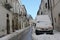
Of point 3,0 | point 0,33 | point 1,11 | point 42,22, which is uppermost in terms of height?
point 3,0

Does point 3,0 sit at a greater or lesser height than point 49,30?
greater

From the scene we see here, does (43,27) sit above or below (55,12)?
below

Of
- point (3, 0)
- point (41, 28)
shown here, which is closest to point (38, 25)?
point (41, 28)

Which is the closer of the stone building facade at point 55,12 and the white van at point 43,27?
the white van at point 43,27

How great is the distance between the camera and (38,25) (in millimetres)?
20016

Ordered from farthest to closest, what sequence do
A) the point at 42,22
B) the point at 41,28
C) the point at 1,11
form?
the point at 1,11, the point at 42,22, the point at 41,28

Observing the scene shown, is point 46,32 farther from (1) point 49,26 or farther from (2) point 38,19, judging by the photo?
(2) point 38,19

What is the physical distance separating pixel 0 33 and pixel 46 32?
719 cm

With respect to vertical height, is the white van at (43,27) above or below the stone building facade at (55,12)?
below

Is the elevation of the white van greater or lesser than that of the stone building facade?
lesser

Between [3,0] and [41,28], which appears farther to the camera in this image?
[3,0]

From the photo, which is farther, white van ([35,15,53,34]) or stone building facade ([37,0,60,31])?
stone building facade ([37,0,60,31])

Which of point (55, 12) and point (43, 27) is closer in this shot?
point (43, 27)

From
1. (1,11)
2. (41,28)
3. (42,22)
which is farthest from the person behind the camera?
(1,11)
